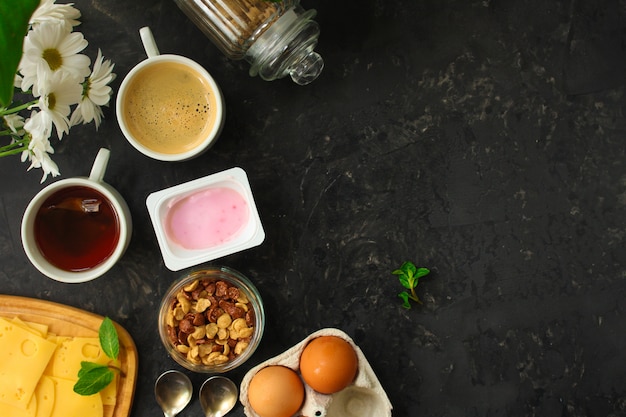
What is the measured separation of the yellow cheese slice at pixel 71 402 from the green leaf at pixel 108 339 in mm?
128

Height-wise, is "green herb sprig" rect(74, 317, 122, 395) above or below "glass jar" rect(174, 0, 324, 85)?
below

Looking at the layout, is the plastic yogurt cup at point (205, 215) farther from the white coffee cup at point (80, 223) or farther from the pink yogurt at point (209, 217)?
the white coffee cup at point (80, 223)

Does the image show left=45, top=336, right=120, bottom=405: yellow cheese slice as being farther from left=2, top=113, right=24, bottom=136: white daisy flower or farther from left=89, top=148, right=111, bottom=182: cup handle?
left=2, top=113, right=24, bottom=136: white daisy flower

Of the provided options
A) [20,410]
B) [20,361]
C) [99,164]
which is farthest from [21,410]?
[99,164]

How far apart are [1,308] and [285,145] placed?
752 millimetres

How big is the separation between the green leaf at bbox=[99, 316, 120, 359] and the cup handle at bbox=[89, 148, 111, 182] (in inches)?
12.2

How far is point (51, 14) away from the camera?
118 centimetres

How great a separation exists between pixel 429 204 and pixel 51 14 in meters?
0.89

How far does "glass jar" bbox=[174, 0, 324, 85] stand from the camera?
4.06ft

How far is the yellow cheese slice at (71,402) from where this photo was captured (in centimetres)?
137

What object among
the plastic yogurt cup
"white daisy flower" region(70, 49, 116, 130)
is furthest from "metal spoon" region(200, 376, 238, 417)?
"white daisy flower" region(70, 49, 116, 130)

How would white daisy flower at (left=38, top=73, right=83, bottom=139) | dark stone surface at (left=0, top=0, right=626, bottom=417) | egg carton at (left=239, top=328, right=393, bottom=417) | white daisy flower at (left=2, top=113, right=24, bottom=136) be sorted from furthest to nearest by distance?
dark stone surface at (left=0, top=0, right=626, bottom=417), egg carton at (left=239, top=328, right=393, bottom=417), white daisy flower at (left=2, top=113, right=24, bottom=136), white daisy flower at (left=38, top=73, right=83, bottom=139)

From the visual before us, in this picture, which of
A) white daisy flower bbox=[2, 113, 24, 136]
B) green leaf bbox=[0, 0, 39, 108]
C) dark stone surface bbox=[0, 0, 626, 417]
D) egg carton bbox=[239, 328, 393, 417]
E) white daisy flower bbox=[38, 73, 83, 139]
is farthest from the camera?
dark stone surface bbox=[0, 0, 626, 417]

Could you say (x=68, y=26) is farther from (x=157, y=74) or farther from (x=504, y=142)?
(x=504, y=142)
